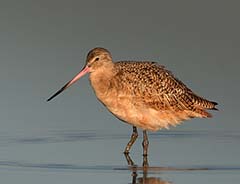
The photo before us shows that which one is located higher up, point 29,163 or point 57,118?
point 57,118

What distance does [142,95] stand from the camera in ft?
34.0

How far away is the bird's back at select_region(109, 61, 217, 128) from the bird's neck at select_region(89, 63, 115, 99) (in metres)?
0.06

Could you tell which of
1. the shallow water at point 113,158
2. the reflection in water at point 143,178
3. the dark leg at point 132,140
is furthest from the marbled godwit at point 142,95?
the reflection in water at point 143,178

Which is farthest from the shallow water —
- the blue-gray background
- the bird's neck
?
the bird's neck

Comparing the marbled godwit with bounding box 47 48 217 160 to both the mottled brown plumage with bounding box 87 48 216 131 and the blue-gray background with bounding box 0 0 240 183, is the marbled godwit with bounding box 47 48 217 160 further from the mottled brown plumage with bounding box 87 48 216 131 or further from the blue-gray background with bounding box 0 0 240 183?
the blue-gray background with bounding box 0 0 240 183

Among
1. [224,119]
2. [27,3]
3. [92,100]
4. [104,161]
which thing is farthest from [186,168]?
[27,3]

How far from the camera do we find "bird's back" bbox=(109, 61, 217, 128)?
407 inches

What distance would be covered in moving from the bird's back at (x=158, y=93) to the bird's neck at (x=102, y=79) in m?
0.06

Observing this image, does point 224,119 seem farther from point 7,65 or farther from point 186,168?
point 7,65

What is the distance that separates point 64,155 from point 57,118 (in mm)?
1547

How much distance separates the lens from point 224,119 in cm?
1138

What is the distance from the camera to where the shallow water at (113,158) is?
8.78 m

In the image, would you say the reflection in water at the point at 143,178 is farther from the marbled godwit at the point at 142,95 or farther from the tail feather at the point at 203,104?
the tail feather at the point at 203,104

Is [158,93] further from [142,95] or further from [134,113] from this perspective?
[134,113]
